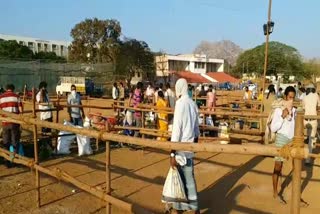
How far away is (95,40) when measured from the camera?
44.2 metres

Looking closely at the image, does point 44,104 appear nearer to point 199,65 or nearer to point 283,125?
point 283,125

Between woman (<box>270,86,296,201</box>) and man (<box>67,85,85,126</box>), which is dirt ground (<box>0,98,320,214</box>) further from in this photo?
man (<box>67,85,85,126</box>)

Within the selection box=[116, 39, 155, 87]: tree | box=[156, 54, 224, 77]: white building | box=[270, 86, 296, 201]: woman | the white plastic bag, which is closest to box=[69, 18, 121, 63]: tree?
box=[116, 39, 155, 87]: tree

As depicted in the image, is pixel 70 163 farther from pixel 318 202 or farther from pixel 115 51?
pixel 115 51

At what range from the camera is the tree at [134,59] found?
43125 millimetres

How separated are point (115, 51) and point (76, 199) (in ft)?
126

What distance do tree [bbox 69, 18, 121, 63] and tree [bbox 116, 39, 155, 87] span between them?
3.59 feet

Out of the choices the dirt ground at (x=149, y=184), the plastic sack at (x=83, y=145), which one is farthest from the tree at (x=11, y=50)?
the dirt ground at (x=149, y=184)

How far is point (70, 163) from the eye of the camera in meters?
7.84

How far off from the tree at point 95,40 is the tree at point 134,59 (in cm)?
109

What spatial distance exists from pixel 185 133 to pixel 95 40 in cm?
4118

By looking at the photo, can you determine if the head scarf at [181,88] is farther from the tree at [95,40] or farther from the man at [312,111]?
the tree at [95,40]

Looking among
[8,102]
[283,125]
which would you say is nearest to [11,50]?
[8,102]

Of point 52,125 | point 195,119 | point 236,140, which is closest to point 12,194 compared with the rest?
point 52,125
